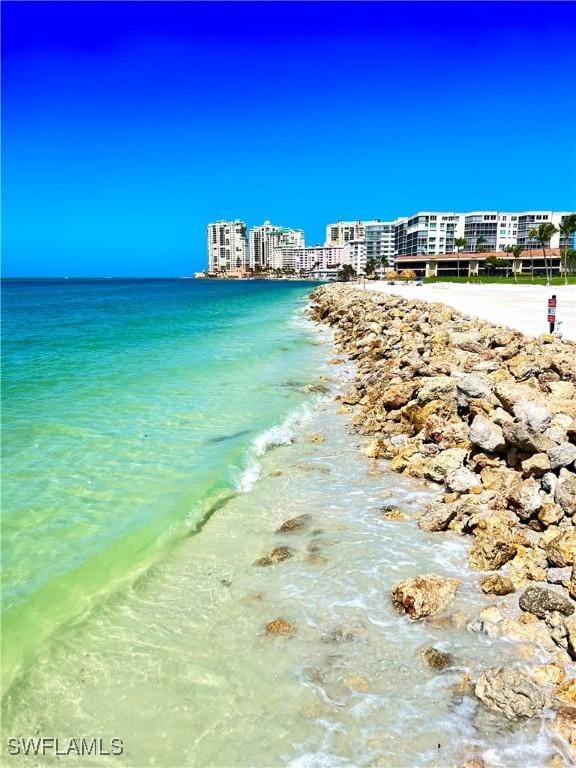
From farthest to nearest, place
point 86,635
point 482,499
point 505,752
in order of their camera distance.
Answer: point 482,499, point 86,635, point 505,752

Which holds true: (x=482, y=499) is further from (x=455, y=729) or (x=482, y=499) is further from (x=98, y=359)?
(x=98, y=359)

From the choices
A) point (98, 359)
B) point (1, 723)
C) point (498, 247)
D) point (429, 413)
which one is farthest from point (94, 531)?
point (498, 247)

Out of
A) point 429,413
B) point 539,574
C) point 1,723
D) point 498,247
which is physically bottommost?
point 1,723

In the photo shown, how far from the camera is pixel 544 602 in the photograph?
14.9 ft

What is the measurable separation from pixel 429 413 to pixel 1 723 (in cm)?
723

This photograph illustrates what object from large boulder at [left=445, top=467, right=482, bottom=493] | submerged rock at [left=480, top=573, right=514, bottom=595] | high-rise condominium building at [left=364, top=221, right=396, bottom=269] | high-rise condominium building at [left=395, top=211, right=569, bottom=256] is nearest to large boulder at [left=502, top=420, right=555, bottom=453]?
large boulder at [left=445, top=467, right=482, bottom=493]

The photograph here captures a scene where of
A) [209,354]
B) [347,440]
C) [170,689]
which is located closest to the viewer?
[170,689]

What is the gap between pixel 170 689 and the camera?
4.20 metres

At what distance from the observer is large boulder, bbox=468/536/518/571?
539 centimetres

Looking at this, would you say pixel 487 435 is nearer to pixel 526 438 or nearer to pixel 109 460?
pixel 526 438

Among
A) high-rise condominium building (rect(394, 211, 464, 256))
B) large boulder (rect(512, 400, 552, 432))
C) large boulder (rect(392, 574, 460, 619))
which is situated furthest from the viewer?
high-rise condominium building (rect(394, 211, 464, 256))

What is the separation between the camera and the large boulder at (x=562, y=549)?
16.4 ft

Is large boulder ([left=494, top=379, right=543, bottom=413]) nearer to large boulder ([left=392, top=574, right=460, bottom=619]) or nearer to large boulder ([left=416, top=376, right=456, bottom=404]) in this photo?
large boulder ([left=416, top=376, right=456, bottom=404])

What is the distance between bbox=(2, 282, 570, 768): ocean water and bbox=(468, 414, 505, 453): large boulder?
953 millimetres
